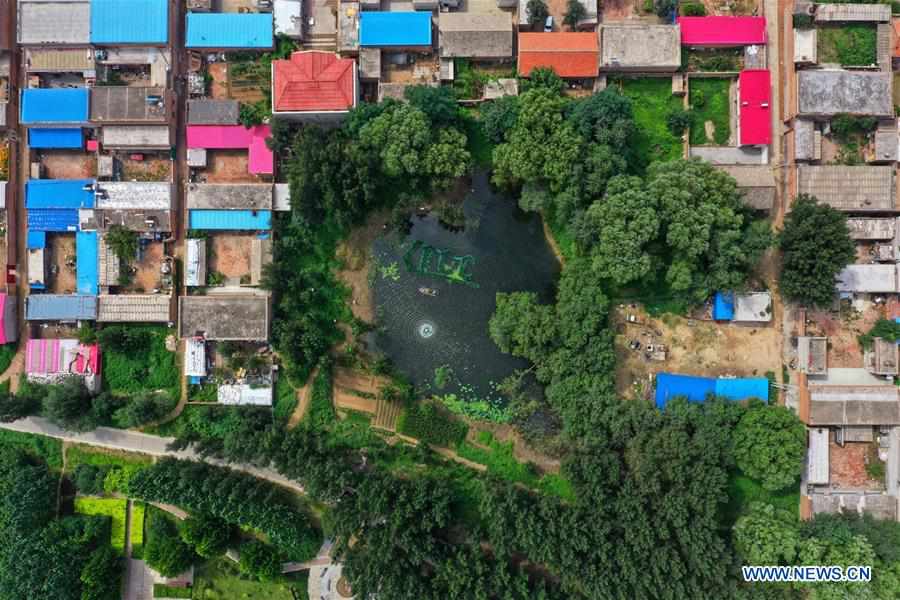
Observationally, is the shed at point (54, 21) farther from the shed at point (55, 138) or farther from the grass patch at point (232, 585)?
the grass patch at point (232, 585)

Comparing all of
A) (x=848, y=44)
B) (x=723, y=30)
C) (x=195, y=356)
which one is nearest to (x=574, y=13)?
(x=723, y=30)

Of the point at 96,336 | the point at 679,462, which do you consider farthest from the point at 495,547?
the point at 96,336

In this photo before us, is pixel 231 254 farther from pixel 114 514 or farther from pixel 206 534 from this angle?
pixel 114 514

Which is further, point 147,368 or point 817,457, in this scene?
point 147,368

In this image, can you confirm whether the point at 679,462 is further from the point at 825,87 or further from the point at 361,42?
the point at 361,42

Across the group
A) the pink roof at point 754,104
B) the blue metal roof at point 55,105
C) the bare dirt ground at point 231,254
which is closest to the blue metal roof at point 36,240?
Answer: the blue metal roof at point 55,105

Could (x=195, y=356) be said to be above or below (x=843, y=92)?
below

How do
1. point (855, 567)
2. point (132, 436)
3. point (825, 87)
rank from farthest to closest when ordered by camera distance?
point (132, 436)
point (825, 87)
point (855, 567)
